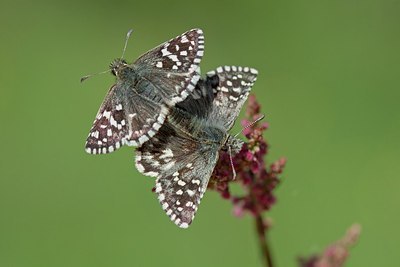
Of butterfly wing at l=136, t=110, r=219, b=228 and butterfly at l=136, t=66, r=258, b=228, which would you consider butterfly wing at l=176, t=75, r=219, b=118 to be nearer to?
butterfly at l=136, t=66, r=258, b=228

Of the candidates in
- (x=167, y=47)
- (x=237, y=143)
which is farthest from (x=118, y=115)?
(x=237, y=143)

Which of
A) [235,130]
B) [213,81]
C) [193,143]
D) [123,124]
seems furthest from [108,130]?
[235,130]

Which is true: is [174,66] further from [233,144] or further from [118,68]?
[233,144]

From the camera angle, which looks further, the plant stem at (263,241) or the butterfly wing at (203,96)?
the butterfly wing at (203,96)

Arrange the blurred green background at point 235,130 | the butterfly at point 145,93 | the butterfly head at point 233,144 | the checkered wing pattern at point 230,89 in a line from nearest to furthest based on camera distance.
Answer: the butterfly head at point 233,144 → the butterfly at point 145,93 → the checkered wing pattern at point 230,89 → the blurred green background at point 235,130

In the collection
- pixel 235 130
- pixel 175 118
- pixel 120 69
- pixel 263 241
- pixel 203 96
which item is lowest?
pixel 263 241

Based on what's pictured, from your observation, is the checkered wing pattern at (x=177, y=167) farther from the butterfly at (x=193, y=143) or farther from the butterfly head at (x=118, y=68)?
the butterfly head at (x=118, y=68)

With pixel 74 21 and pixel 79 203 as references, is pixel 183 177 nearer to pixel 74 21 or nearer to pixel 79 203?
pixel 79 203

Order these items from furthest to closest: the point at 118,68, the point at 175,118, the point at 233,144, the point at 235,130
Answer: the point at 235,130 → the point at 118,68 → the point at 175,118 → the point at 233,144

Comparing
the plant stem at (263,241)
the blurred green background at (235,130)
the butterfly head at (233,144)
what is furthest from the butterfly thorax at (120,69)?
the blurred green background at (235,130)
